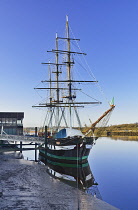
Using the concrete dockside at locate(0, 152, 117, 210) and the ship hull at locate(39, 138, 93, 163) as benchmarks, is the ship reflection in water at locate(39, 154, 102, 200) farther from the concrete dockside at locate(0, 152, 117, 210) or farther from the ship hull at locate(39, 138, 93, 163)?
the concrete dockside at locate(0, 152, 117, 210)

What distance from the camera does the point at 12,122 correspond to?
4956 centimetres

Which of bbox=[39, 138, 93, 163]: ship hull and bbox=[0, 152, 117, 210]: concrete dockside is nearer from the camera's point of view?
bbox=[0, 152, 117, 210]: concrete dockside

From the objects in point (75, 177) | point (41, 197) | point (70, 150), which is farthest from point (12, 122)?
point (41, 197)

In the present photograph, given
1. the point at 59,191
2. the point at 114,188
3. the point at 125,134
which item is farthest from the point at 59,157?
the point at 125,134

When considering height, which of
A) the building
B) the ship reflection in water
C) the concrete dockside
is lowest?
the ship reflection in water

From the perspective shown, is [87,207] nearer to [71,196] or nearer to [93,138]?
[71,196]

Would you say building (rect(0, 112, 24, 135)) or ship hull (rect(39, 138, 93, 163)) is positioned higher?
building (rect(0, 112, 24, 135))

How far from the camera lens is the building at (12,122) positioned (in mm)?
48844

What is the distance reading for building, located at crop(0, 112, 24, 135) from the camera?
1923 inches

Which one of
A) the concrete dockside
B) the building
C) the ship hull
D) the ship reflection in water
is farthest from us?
the building

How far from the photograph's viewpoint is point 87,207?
41.8ft

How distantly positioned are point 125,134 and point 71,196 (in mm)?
135748

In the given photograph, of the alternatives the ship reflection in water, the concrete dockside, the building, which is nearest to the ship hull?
the ship reflection in water

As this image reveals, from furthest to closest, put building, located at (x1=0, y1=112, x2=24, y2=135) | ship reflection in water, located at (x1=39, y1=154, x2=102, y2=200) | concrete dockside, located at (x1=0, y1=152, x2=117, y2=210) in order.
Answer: building, located at (x1=0, y1=112, x2=24, y2=135) → ship reflection in water, located at (x1=39, y1=154, x2=102, y2=200) → concrete dockside, located at (x1=0, y1=152, x2=117, y2=210)
